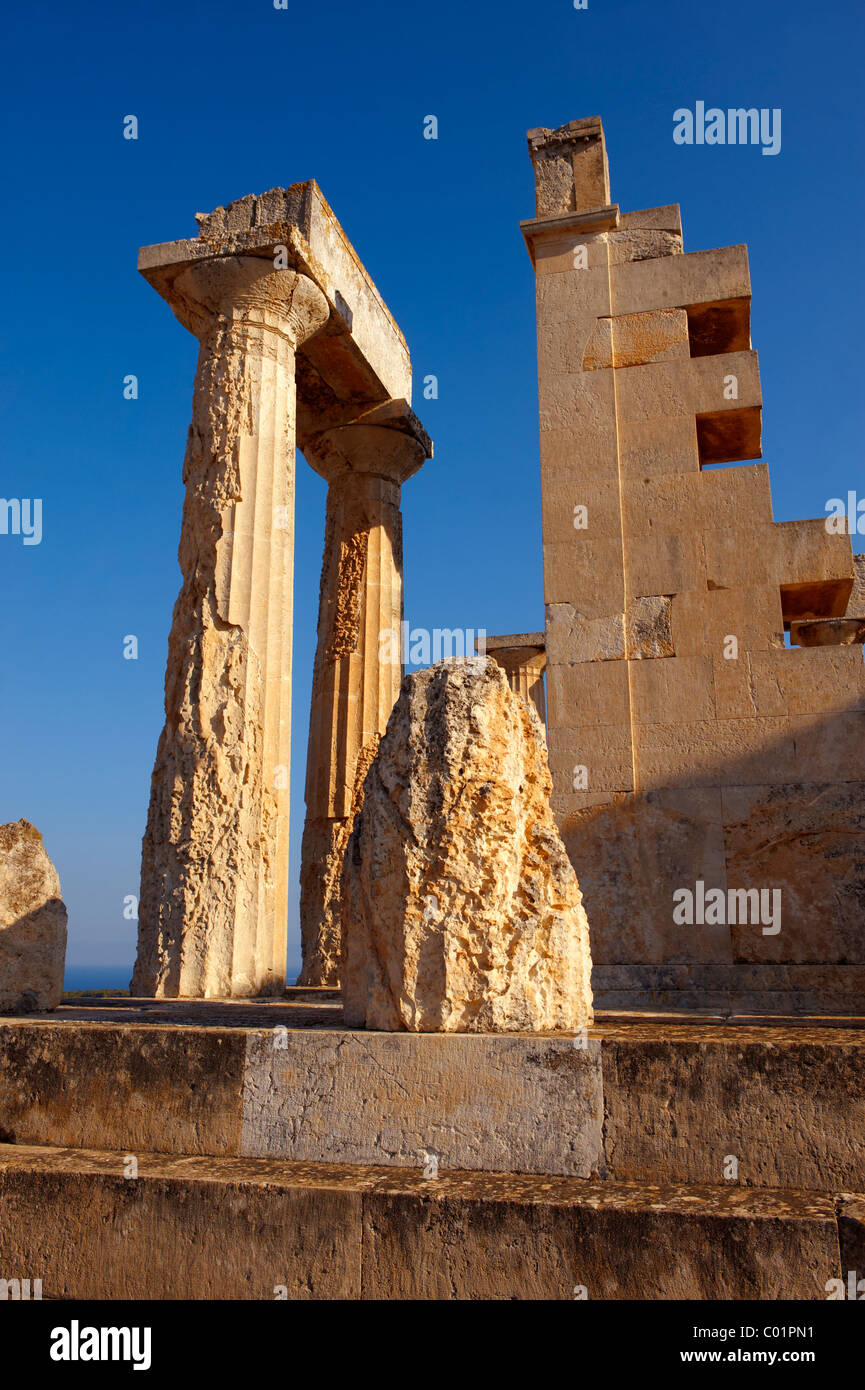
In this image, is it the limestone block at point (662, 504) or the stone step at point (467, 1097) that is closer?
the stone step at point (467, 1097)

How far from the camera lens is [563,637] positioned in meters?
8.08

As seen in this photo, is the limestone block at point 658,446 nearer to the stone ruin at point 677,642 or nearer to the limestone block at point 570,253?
the stone ruin at point 677,642

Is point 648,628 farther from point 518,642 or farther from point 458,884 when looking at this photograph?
point 518,642

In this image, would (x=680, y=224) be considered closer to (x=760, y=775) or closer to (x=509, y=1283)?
(x=760, y=775)

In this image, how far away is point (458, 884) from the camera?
12.3ft

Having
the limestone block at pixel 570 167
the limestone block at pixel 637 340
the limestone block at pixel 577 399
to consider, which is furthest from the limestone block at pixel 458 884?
the limestone block at pixel 570 167

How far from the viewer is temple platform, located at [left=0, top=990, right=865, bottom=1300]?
2.88 meters

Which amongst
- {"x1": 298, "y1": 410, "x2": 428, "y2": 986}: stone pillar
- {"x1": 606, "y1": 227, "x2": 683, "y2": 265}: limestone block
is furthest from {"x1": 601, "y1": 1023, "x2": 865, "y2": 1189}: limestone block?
{"x1": 298, "y1": 410, "x2": 428, "y2": 986}: stone pillar

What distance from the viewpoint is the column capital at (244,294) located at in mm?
9992

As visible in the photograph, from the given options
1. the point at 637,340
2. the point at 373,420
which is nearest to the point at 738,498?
the point at 637,340

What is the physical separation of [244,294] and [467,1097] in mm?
8813

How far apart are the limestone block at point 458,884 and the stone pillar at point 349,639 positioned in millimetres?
7993

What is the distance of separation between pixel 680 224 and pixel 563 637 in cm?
375
